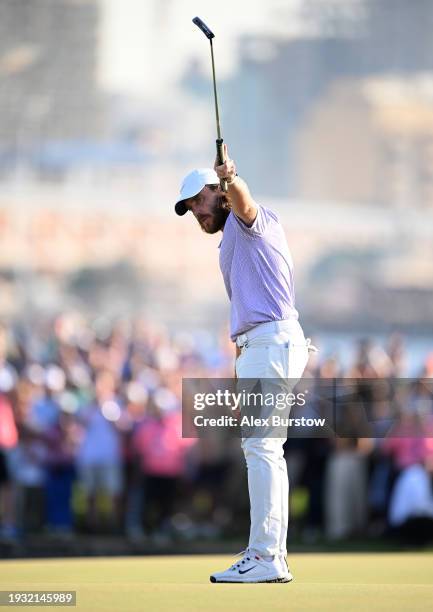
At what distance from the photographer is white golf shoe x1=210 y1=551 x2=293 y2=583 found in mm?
6820

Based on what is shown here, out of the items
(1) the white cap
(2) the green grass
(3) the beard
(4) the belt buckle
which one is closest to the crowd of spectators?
(2) the green grass

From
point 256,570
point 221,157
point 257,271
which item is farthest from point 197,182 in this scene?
point 256,570

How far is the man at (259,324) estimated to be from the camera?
6.82 m

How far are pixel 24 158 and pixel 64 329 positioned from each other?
15.9 ft

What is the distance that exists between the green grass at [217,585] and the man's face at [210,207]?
165 centimetres

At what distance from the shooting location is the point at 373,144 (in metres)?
21.9

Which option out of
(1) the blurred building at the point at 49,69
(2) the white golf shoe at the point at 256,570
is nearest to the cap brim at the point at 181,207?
(2) the white golf shoe at the point at 256,570

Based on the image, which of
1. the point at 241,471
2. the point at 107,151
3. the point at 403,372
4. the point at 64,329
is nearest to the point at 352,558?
the point at 241,471

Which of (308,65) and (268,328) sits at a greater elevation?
(308,65)

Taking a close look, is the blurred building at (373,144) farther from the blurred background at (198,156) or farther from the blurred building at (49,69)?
the blurred building at (49,69)

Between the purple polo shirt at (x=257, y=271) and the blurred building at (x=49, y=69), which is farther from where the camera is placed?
the blurred building at (x=49, y=69)

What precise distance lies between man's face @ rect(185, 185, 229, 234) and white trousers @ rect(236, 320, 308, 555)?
52 centimetres

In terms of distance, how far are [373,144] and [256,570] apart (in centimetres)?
1561

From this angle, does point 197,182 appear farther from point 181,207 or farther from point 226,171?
point 226,171
